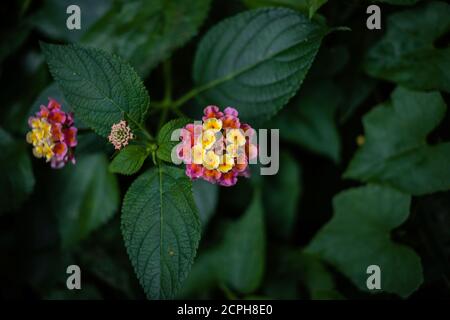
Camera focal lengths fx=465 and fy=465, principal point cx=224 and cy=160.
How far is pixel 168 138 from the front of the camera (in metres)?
0.88

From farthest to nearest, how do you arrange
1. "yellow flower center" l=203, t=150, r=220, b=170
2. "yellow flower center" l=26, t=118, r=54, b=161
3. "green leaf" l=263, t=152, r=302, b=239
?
"green leaf" l=263, t=152, r=302, b=239 → "yellow flower center" l=26, t=118, r=54, b=161 → "yellow flower center" l=203, t=150, r=220, b=170

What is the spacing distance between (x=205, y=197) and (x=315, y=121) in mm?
382

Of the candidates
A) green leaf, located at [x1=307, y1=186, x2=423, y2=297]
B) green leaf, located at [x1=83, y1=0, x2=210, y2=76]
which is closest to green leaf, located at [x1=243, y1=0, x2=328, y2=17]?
green leaf, located at [x1=83, y1=0, x2=210, y2=76]

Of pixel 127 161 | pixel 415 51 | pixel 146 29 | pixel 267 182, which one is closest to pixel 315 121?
pixel 267 182

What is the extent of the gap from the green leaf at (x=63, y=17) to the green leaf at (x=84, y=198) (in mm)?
371

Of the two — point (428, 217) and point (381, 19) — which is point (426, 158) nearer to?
point (428, 217)

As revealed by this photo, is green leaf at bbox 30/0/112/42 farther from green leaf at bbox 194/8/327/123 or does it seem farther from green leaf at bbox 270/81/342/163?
green leaf at bbox 270/81/342/163

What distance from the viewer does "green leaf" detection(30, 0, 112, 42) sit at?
137 centimetres

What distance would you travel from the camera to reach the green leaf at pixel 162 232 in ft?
2.76

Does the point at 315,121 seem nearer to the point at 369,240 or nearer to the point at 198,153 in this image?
the point at 369,240

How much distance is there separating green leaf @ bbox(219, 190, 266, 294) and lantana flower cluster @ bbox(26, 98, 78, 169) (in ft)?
1.79

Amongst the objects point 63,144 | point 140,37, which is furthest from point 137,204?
point 140,37

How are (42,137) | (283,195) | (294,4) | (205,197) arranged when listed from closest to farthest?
(42,137) < (294,4) < (205,197) < (283,195)
